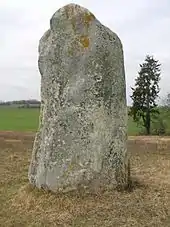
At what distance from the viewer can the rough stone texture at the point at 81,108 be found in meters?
9.35

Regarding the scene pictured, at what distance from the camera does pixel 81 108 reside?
941 centimetres

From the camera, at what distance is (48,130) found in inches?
376

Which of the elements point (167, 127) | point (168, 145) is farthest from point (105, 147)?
point (167, 127)

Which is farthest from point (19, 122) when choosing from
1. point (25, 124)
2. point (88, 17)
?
point (88, 17)

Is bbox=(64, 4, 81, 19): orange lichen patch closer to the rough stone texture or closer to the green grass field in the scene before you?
the rough stone texture

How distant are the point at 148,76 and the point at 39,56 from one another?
30141 mm

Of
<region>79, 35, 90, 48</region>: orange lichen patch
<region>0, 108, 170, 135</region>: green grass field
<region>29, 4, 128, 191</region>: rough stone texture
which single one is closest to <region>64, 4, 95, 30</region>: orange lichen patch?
<region>29, 4, 128, 191</region>: rough stone texture

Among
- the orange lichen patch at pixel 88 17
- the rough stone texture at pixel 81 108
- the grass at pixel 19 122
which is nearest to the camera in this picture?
the rough stone texture at pixel 81 108

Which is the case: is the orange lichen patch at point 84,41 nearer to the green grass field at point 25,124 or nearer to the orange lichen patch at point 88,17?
the orange lichen patch at point 88,17

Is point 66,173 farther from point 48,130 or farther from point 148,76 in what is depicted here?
point 148,76

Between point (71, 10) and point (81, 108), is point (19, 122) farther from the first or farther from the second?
point (81, 108)

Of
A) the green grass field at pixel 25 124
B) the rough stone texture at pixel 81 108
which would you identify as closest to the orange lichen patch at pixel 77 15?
the rough stone texture at pixel 81 108

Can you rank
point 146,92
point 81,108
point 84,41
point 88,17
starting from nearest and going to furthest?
point 81,108
point 84,41
point 88,17
point 146,92

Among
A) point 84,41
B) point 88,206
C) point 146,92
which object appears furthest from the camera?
point 146,92
